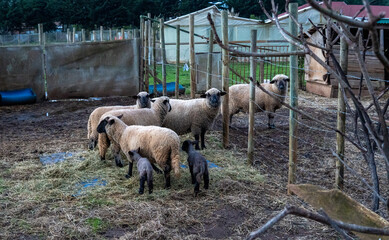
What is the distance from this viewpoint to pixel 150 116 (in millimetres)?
7035

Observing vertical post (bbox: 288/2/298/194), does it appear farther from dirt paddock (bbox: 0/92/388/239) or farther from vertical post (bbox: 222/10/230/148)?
vertical post (bbox: 222/10/230/148)

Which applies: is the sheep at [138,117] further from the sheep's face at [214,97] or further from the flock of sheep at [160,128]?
the sheep's face at [214,97]

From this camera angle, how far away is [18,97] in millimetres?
12297

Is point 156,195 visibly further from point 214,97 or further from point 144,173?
point 214,97

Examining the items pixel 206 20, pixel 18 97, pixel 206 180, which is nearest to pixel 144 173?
pixel 206 180

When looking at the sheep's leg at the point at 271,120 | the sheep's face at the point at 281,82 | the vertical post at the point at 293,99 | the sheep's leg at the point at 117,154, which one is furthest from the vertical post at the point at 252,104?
the sheep's face at the point at 281,82

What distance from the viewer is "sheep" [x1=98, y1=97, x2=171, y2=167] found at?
21.5 ft

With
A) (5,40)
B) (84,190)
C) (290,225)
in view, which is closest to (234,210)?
(290,225)

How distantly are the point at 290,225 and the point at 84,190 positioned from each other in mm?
2635

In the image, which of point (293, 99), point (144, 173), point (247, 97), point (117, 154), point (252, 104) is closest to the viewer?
point (293, 99)

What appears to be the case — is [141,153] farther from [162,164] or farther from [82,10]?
[82,10]

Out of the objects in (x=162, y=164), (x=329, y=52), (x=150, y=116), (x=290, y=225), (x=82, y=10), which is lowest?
(x=290, y=225)

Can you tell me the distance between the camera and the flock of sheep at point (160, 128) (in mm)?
5312

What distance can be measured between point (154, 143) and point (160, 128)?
28 centimetres
